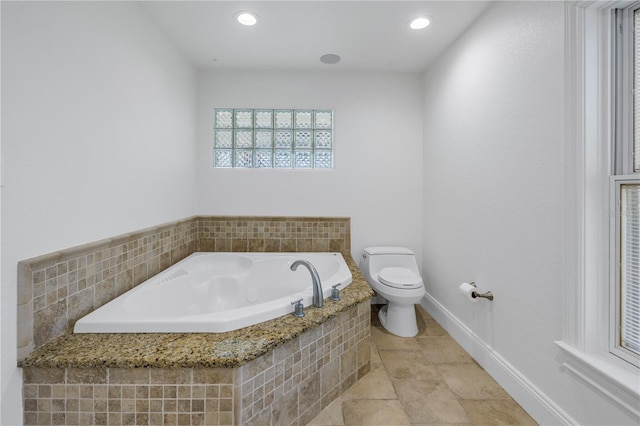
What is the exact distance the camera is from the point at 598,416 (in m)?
1.02

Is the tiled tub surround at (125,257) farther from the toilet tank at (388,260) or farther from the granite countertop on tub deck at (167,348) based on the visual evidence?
the toilet tank at (388,260)

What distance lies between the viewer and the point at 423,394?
1461mm

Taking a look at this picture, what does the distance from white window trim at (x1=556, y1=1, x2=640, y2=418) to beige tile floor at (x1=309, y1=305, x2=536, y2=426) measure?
0.50 metres

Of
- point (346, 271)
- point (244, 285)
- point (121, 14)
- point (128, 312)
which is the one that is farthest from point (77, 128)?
Answer: point (346, 271)

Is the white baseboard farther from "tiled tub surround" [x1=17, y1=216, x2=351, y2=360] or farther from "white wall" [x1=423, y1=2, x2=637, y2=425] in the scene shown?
"tiled tub surround" [x1=17, y1=216, x2=351, y2=360]

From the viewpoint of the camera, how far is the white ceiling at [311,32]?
1.65 meters

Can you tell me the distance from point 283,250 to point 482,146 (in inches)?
73.0

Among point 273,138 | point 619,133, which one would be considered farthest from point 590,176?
point 273,138

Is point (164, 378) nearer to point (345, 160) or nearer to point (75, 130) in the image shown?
point (75, 130)

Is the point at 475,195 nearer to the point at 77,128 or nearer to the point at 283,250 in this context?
the point at 283,250

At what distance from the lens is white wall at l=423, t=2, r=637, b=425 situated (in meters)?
1.20

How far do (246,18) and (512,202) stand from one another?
→ 2.07m

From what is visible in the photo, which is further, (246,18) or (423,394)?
(246,18)

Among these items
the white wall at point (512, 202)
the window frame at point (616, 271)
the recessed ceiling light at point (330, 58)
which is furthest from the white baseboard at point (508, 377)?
the recessed ceiling light at point (330, 58)
